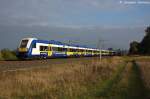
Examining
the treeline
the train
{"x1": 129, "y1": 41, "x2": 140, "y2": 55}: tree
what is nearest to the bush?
the train

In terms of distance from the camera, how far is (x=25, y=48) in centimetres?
4750

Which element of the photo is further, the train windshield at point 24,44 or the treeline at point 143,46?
the treeline at point 143,46

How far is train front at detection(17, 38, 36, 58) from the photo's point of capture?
156 feet

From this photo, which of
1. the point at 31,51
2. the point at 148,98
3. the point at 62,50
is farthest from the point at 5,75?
the point at 62,50

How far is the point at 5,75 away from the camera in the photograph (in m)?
24.2

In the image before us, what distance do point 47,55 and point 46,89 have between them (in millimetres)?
36911

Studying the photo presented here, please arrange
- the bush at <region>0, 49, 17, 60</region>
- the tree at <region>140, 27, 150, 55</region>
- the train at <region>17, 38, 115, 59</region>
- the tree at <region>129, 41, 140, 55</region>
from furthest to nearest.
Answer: the tree at <region>129, 41, 140, 55</region>, the tree at <region>140, 27, 150, 55</region>, the bush at <region>0, 49, 17, 60</region>, the train at <region>17, 38, 115, 59</region>

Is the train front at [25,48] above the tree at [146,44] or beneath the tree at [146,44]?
beneath

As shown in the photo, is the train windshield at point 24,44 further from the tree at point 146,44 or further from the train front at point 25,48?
the tree at point 146,44

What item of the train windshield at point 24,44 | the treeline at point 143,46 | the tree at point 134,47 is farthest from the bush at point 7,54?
the tree at point 134,47

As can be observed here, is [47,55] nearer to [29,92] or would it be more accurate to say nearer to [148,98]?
[29,92]

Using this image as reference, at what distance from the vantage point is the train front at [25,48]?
156ft

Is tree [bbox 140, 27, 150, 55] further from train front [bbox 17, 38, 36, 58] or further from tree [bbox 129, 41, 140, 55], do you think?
train front [bbox 17, 38, 36, 58]

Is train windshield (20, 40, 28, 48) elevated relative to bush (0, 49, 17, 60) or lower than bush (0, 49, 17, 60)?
elevated
